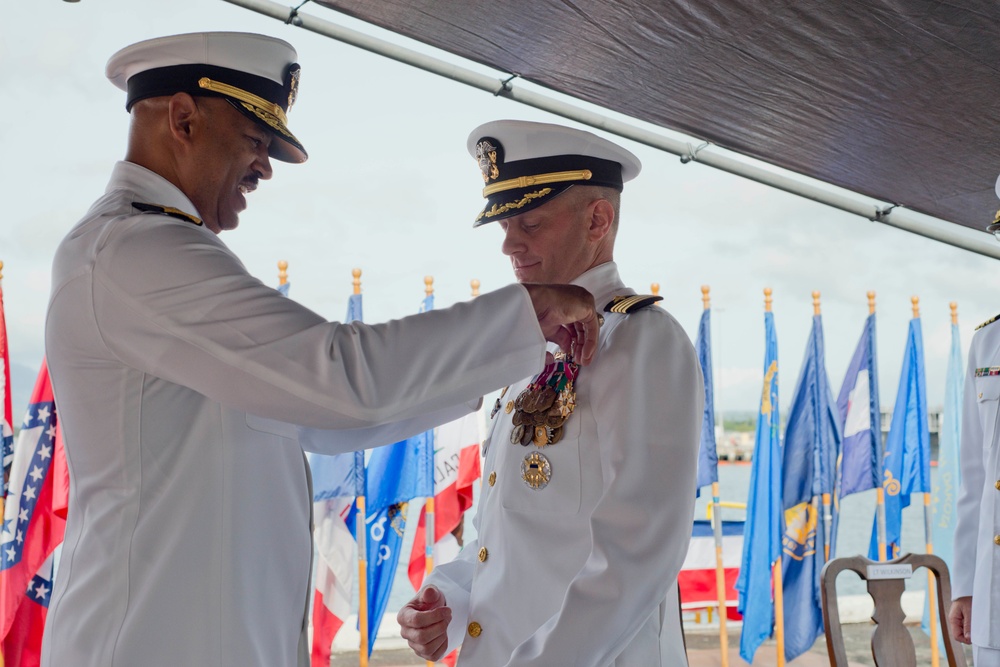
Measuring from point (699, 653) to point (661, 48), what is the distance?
13.7ft

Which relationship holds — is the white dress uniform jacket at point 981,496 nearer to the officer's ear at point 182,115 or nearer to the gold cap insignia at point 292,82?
the gold cap insignia at point 292,82

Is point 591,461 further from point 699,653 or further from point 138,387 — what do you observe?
point 699,653

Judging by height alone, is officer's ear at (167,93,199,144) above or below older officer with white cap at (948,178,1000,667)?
above

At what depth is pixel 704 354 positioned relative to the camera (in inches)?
204

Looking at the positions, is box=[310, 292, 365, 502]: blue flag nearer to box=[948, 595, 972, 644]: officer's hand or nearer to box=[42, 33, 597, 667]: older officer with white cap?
box=[948, 595, 972, 644]: officer's hand

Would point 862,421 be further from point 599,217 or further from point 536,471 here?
point 536,471

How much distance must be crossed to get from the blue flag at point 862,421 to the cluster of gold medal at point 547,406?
4.19 meters

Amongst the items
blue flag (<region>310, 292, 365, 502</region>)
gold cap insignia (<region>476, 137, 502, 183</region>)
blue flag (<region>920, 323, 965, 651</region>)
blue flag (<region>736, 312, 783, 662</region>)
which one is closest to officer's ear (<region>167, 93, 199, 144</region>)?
gold cap insignia (<region>476, 137, 502, 183</region>)

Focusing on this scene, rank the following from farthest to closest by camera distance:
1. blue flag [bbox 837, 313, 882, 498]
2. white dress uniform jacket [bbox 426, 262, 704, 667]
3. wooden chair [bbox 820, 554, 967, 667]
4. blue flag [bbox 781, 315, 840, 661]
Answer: blue flag [bbox 837, 313, 882, 498]
blue flag [bbox 781, 315, 840, 661]
wooden chair [bbox 820, 554, 967, 667]
white dress uniform jacket [bbox 426, 262, 704, 667]

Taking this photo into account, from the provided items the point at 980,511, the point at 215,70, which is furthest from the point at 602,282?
the point at 980,511

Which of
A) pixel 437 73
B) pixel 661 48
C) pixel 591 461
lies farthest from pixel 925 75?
pixel 591 461

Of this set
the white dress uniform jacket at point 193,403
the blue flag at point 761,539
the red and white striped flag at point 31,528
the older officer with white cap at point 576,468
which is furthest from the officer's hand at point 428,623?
the blue flag at point 761,539

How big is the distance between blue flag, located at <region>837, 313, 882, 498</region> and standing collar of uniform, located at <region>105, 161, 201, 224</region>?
4.84 meters

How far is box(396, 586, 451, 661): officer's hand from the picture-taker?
1.70 m
